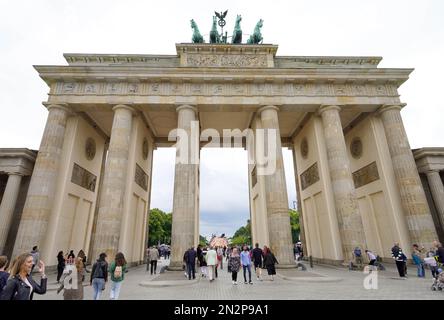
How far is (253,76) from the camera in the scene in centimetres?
1791

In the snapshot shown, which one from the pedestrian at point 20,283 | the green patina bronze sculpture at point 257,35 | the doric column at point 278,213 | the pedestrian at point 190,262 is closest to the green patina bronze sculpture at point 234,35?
the green patina bronze sculpture at point 257,35

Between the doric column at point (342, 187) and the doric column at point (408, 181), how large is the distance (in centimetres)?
355

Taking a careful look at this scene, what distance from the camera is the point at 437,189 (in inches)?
691

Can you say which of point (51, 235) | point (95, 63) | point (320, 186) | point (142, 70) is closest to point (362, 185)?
point (320, 186)

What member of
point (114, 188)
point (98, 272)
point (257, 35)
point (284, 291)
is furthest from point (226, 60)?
point (98, 272)

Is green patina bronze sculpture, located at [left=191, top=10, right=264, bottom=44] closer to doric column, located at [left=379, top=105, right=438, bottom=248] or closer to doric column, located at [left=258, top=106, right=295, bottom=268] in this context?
doric column, located at [left=258, top=106, right=295, bottom=268]

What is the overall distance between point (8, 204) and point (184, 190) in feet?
38.7

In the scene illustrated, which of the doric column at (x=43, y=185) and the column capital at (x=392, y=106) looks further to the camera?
the column capital at (x=392, y=106)

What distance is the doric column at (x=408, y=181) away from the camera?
595 inches

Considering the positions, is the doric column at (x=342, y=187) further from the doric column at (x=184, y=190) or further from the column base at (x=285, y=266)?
the doric column at (x=184, y=190)

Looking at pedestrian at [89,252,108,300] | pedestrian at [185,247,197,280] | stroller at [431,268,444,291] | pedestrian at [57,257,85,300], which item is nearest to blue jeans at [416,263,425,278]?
stroller at [431,268,444,291]

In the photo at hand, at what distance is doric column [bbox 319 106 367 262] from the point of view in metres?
14.8
